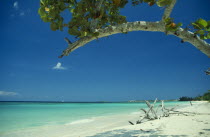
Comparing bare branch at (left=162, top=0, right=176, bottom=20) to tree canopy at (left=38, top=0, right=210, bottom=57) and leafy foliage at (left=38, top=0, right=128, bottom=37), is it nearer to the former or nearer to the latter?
tree canopy at (left=38, top=0, right=210, bottom=57)

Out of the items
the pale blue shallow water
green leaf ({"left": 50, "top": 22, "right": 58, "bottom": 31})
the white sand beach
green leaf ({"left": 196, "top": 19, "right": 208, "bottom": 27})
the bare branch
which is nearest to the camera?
green leaf ({"left": 196, "top": 19, "right": 208, "bottom": 27})

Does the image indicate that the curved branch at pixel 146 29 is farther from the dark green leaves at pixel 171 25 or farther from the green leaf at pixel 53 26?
the green leaf at pixel 53 26

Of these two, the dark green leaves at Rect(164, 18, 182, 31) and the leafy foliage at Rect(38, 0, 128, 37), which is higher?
the leafy foliage at Rect(38, 0, 128, 37)

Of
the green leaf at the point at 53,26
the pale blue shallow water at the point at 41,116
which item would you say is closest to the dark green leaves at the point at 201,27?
the green leaf at the point at 53,26

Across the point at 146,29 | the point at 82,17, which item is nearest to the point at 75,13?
the point at 82,17

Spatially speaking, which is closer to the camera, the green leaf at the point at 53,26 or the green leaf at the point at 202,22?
the green leaf at the point at 202,22

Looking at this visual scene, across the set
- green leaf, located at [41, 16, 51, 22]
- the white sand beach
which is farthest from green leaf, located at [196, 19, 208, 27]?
the white sand beach

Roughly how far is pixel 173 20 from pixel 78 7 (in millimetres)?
1853

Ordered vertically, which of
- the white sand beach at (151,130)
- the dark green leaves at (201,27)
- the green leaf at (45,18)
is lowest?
the white sand beach at (151,130)

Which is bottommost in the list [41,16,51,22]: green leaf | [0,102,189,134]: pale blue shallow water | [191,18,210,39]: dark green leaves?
[0,102,189,134]: pale blue shallow water

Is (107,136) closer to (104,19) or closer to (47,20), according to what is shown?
(104,19)

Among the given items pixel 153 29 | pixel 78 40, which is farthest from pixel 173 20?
pixel 78 40

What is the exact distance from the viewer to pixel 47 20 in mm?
3221

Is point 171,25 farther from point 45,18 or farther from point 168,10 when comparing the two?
point 45,18
